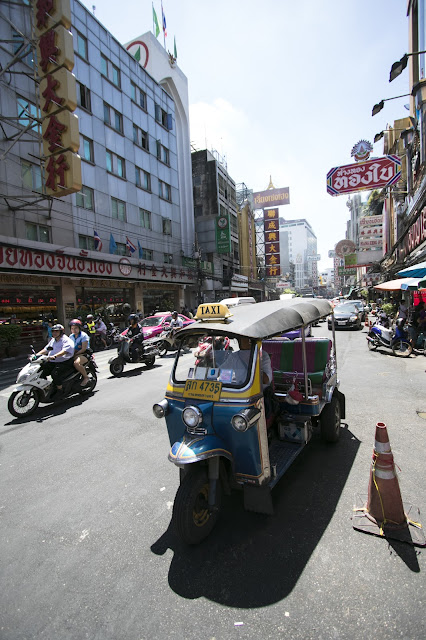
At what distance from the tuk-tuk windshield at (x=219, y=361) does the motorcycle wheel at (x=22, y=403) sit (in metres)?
4.82

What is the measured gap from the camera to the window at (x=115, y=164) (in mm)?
23047

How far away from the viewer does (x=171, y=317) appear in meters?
15.9

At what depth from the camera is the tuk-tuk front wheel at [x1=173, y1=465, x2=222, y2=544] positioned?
8.84ft

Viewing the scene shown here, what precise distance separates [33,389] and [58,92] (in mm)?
13368

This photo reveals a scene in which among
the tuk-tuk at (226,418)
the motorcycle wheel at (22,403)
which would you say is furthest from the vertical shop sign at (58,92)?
the tuk-tuk at (226,418)

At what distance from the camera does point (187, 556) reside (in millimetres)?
2750

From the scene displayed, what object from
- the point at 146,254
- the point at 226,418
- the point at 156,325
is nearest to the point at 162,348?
the point at 156,325

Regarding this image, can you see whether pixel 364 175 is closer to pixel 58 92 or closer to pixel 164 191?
pixel 58 92

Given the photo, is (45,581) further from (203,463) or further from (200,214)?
(200,214)

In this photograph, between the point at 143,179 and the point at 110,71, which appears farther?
the point at 143,179

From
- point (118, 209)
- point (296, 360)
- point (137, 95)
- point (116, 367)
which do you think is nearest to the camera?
point (296, 360)

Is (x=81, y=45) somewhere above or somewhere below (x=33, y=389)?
above

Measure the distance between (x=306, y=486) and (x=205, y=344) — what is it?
2020mm

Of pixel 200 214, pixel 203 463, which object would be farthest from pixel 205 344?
pixel 200 214
